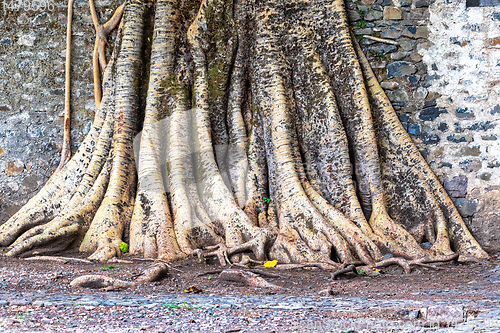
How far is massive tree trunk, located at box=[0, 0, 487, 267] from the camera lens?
13.3ft

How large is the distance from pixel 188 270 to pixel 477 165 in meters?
3.13

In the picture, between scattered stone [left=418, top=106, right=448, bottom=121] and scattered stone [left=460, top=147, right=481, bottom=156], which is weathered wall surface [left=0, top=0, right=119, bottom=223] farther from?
scattered stone [left=460, top=147, right=481, bottom=156]

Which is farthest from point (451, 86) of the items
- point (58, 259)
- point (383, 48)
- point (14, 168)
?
point (14, 168)

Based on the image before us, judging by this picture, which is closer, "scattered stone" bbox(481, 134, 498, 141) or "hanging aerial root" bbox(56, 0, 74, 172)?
"scattered stone" bbox(481, 134, 498, 141)

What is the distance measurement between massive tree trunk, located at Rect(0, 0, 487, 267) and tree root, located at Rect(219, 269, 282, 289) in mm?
726

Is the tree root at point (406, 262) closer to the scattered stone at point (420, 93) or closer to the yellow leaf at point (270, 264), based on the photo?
the yellow leaf at point (270, 264)

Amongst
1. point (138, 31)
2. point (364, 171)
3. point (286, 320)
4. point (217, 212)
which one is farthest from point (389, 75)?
point (286, 320)

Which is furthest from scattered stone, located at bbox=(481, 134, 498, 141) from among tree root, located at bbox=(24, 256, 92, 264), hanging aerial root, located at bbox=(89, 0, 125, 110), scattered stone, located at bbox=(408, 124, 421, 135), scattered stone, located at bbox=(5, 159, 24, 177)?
scattered stone, located at bbox=(5, 159, 24, 177)

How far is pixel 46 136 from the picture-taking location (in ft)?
17.4

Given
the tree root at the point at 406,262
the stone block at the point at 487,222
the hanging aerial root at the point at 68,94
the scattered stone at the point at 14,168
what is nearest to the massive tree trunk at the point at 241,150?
the tree root at the point at 406,262

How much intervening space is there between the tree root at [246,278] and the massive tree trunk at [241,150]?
73cm

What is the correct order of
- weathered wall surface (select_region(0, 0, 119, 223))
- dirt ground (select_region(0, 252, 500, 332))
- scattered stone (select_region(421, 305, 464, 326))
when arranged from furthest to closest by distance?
weathered wall surface (select_region(0, 0, 119, 223)) < dirt ground (select_region(0, 252, 500, 332)) < scattered stone (select_region(421, 305, 464, 326))

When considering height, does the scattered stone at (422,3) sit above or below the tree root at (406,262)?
above

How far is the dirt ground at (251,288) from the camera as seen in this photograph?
2246 millimetres
